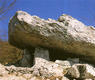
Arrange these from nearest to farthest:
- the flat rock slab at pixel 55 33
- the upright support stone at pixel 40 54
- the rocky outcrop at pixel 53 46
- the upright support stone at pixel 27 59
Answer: the rocky outcrop at pixel 53 46 < the flat rock slab at pixel 55 33 < the upright support stone at pixel 40 54 < the upright support stone at pixel 27 59

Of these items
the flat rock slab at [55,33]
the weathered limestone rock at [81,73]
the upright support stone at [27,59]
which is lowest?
the weathered limestone rock at [81,73]

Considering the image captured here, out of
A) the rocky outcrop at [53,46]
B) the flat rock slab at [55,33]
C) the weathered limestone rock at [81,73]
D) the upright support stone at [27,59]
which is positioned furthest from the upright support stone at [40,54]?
the weathered limestone rock at [81,73]

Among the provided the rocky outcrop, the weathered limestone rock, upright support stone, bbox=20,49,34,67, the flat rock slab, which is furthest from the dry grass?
the weathered limestone rock

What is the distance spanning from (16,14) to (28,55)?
5.96ft

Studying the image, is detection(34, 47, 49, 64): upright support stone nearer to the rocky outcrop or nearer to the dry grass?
the rocky outcrop

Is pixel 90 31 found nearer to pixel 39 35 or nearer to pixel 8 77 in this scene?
pixel 39 35

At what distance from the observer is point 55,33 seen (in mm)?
5066

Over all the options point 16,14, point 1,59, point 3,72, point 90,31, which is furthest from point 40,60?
point 1,59

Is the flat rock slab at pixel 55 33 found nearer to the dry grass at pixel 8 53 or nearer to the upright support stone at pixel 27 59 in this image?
the upright support stone at pixel 27 59

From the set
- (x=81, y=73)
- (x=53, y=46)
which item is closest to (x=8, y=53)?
(x=53, y=46)

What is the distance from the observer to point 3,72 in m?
4.26

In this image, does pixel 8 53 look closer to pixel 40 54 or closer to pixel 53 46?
pixel 40 54

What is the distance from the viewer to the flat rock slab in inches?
191

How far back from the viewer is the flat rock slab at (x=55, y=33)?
4855mm
